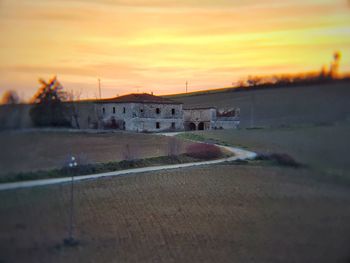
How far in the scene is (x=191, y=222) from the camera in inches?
180

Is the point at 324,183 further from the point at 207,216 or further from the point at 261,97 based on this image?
the point at 207,216

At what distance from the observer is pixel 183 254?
364cm

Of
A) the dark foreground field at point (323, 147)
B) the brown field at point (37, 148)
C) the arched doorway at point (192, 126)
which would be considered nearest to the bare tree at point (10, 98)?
the brown field at point (37, 148)

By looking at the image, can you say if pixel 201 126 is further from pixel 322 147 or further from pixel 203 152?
pixel 322 147

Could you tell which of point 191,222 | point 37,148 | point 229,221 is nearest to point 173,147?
point 191,222

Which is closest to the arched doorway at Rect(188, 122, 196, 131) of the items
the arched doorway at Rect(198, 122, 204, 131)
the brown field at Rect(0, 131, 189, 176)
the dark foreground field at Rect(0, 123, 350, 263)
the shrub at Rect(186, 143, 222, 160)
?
the arched doorway at Rect(198, 122, 204, 131)

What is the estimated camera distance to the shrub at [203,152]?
10320mm

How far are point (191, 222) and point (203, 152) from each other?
601 cm

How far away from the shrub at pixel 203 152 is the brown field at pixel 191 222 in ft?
12.5

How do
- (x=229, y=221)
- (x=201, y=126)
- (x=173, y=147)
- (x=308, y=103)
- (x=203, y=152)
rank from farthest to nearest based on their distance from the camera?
(x=201, y=126) → (x=203, y=152) → (x=173, y=147) → (x=229, y=221) → (x=308, y=103)

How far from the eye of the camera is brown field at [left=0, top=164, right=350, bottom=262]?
183 cm

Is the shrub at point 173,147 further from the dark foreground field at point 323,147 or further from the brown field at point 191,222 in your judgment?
the dark foreground field at point 323,147

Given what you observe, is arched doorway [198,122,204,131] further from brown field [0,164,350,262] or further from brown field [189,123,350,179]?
brown field [189,123,350,179]

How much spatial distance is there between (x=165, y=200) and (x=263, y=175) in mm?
3034
